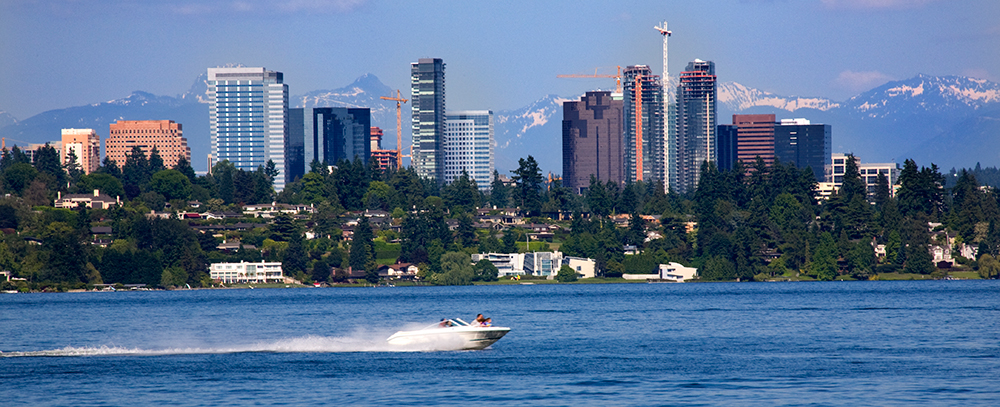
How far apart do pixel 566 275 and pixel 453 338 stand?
127326mm

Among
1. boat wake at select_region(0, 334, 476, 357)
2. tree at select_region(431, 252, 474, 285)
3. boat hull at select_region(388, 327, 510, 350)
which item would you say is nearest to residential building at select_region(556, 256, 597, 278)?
tree at select_region(431, 252, 474, 285)

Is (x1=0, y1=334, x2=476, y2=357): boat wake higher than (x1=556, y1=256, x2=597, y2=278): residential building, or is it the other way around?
(x1=0, y1=334, x2=476, y2=357): boat wake

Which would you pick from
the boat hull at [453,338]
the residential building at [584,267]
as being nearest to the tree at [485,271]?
the residential building at [584,267]

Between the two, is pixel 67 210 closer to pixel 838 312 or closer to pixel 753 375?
pixel 838 312

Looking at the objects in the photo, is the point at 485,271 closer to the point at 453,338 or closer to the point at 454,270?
the point at 454,270

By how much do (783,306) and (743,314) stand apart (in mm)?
12953

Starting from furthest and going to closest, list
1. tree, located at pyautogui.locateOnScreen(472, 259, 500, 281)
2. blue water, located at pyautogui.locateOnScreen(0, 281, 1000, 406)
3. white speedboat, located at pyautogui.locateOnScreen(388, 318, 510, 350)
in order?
tree, located at pyautogui.locateOnScreen(472, 259, 500, 281)
white speedboat, located at pyautogui.locateOnScreen(388, 318, 510, 350)
blue water, located at pyautogui.locateOnScreen(0, 281, 1000, 406)

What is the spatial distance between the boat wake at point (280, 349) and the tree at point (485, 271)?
121m

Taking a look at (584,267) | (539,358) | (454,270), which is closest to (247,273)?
(454,270)

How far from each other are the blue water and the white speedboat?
0.73m

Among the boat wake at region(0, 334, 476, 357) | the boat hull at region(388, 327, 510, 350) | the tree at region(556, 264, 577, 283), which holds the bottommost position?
the tree at region(556, 264, 577, 283)

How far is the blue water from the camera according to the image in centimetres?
4831

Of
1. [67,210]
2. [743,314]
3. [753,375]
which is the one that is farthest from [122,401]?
[67,210]

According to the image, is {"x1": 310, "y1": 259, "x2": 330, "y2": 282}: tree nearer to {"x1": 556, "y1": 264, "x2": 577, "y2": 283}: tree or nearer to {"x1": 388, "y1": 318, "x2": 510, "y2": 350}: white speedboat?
{"x1": 556, "y1": 264, "x2": 577, "y2": 283}: tree
